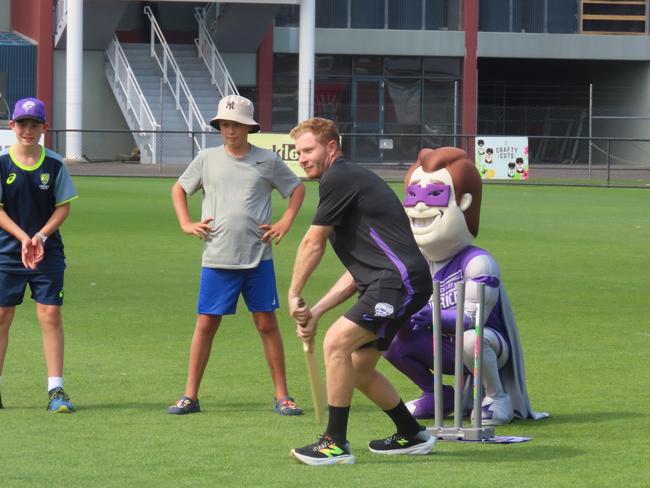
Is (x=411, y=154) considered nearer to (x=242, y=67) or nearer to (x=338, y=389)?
(x=242, y=67)

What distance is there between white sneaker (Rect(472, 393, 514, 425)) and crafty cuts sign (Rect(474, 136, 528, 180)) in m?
29.4

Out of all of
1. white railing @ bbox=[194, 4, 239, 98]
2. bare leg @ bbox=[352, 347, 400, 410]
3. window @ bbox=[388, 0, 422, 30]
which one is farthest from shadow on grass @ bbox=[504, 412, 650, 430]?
window @ bbox=[388, 0, 422, 30]

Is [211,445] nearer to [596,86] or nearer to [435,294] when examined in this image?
[435,294]

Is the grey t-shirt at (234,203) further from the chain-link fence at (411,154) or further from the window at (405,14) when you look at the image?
the window at (405,14)

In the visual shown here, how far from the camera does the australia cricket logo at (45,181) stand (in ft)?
28.4

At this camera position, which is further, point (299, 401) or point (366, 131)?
point (366, 131)

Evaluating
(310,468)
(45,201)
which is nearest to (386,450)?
(310,468)

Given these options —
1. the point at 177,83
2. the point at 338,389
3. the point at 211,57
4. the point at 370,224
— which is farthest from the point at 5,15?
the point at 338,389

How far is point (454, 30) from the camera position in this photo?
5009 centimetres

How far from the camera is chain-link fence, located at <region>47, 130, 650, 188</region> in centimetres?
4019

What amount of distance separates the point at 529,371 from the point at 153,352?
2870mm

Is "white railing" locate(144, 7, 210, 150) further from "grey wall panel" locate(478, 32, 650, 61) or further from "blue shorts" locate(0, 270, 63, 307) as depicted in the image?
"blue shorts" locate(0, 270, 63, 307)

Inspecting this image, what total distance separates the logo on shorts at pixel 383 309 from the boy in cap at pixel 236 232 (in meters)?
1.74

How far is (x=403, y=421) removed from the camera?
7.32m
